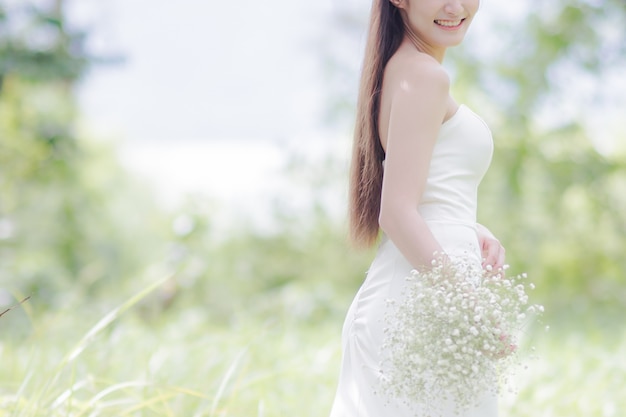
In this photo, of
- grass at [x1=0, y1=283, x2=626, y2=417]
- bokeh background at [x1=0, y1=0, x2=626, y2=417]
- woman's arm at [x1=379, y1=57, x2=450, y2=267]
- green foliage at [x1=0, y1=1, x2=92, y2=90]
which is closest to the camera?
woman's arm at [x1=379, y1=57, x2=450, y2=267]

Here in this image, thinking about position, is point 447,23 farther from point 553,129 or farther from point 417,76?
point 553,129

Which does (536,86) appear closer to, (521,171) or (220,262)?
(521,171)

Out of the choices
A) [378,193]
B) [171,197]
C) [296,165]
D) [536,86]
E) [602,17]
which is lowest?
[171,197]

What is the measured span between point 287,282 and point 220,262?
2.76ft

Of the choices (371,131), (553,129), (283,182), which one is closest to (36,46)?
(283,182)

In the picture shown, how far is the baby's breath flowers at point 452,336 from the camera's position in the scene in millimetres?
1578

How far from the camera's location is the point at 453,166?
72.7 inches

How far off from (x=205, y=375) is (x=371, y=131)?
212 centimetres

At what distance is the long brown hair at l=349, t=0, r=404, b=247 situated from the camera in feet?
6.40

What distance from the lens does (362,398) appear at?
179 centimetres

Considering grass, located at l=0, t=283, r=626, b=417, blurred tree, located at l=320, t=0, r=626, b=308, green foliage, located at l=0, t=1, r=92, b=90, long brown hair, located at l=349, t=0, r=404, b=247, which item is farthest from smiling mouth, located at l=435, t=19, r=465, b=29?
blurred tree, located at l=320, t=0, r=626, b=308

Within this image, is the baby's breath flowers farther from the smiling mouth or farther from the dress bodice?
the smiling mouth

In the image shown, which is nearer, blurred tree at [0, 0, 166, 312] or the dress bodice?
the dress bodice

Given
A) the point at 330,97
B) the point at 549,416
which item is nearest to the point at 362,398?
the point at 549,416
